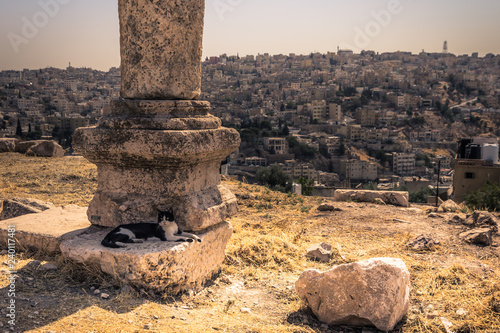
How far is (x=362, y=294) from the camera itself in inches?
121

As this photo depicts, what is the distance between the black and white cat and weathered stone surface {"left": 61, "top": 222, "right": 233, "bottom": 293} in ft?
0.17

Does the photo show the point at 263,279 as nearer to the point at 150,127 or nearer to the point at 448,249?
the point at 150,127

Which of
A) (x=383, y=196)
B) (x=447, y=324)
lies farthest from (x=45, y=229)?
(x=383, y=196)

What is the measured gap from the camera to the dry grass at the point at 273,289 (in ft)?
9.06

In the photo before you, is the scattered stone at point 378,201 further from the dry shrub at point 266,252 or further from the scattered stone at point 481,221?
the dry shrub at point 266,252

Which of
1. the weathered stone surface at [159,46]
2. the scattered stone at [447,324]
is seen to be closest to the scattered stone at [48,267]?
the weathered stone surface at [159,46]

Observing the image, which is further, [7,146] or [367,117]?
[367,117]

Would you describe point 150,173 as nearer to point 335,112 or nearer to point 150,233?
point 150,233

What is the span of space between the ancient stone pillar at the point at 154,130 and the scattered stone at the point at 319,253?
50.9 inches

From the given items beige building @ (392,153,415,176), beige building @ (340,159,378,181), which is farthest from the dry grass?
beige building @ (392,153,415,176)

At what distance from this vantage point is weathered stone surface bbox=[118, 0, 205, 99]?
3598 mm

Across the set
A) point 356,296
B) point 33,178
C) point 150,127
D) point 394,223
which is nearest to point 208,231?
point 150,127

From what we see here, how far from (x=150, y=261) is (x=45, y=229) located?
1458mm

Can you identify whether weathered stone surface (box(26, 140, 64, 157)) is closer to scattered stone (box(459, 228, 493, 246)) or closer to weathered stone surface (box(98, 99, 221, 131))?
weathered stone surface (box(98, 99, 221, 131))
